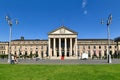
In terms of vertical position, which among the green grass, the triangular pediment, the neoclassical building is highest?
the triangular pediment

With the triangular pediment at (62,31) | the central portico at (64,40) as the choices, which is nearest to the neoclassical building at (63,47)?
the central portico at (64,40)

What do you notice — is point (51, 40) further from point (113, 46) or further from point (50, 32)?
point (113, 46)

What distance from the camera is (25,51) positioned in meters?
147

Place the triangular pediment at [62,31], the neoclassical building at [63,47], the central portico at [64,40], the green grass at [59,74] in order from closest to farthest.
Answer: the green grass at [59,74]
the central portico at [64,40]
the triangular pediment at [62,31]
the neoclassical building at [63,47]

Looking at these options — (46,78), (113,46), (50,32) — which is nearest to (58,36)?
(50,32)

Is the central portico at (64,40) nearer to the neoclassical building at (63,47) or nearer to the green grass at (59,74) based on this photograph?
the neoclassical building at (63,47)

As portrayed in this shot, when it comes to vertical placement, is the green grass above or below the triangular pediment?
below

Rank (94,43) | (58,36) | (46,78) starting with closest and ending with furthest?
1. (46,78)
2. (58,36)
3. (94,43)

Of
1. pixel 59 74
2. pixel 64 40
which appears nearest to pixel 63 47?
pixel 64 40

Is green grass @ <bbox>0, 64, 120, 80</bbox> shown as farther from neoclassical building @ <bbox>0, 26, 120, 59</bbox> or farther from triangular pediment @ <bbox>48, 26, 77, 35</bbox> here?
neoclassical building @ <bbox>0, 26, 120, 59</bbox>

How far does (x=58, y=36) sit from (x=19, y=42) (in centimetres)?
3977

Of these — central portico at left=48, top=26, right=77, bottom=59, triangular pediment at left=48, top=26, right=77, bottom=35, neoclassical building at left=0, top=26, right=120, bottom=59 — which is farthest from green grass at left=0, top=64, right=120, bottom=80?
neoclassical building at left=0, top=26, right=120, bottom=59

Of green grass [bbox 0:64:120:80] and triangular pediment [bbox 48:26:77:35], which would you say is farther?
triangular pediment [bbox 48:26:77:35]

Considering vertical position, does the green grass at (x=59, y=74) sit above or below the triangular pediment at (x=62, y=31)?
below
